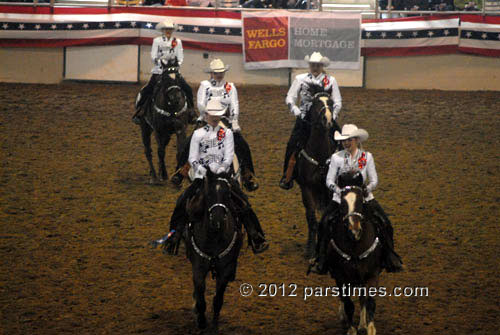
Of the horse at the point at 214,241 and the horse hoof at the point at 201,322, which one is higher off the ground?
the horse at the point at 214,241

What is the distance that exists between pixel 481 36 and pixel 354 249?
18223 millimetres

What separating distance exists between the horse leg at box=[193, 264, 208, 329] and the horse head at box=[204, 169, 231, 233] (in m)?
0.59

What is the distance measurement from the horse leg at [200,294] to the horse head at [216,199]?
59 centimetres

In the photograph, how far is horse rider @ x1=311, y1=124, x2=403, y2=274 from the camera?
28.9ft

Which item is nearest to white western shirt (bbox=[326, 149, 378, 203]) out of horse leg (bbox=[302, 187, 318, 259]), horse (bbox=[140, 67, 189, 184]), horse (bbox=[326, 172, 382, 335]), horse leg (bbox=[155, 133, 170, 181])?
horse (bbox=[326, 172, 382, 335])

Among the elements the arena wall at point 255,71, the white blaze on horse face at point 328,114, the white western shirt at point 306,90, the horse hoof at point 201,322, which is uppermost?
the arena wall at point 255,71

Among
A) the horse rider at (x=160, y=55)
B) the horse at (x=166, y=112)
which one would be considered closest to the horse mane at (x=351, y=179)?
the horse at (x=166, y=112)

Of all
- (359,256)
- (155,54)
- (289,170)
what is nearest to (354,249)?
(359,256)

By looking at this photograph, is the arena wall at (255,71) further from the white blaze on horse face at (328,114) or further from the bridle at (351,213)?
the bridle at (351,213)

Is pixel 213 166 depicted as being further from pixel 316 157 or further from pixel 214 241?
pixel 316 157

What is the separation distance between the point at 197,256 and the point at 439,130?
13.1m

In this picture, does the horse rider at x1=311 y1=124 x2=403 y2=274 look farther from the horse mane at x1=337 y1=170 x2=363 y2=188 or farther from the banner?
the banner

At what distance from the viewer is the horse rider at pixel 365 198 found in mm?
8797

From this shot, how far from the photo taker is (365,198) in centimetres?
873
